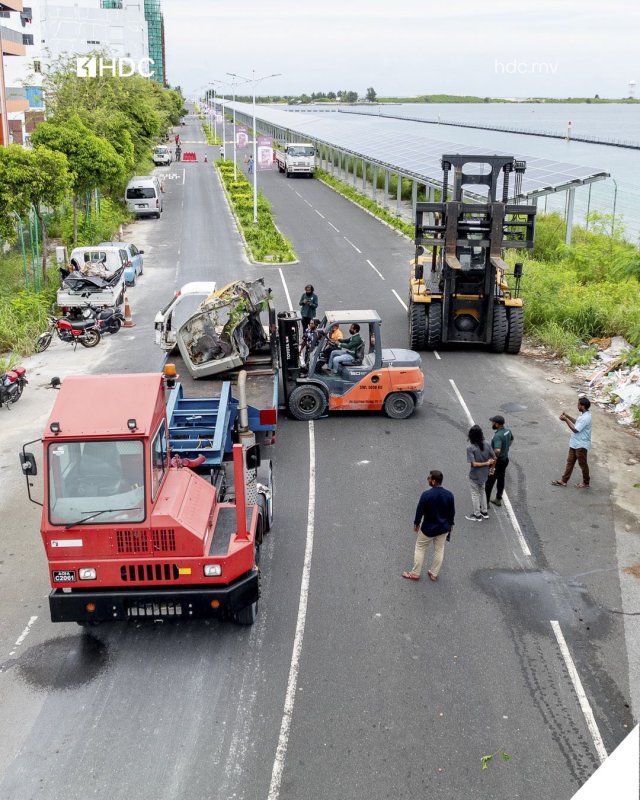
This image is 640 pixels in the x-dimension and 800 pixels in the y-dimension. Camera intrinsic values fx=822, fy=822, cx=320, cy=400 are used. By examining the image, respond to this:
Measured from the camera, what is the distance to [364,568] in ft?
34.6

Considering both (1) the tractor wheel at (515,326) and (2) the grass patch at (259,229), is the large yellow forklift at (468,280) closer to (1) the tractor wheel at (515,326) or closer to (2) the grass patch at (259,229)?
(1) the tractor wheel at (515,326)

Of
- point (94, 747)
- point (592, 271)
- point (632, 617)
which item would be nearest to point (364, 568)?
point (632, 617)

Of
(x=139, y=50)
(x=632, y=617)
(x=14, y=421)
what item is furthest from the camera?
(x=139, y=50)

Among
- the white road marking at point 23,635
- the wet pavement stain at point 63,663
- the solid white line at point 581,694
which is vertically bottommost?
the white road marking at point 23,635

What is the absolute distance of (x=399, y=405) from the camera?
15961mm

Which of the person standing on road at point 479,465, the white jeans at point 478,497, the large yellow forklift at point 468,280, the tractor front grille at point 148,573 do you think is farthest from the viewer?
the large yellow forklift at point 468,280

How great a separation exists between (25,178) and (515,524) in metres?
16.1

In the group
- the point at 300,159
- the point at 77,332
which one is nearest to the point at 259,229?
the point at 77,332

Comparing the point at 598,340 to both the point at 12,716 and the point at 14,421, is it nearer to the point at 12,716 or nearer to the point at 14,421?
the point at 14,421

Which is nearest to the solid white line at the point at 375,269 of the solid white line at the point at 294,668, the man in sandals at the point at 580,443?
the man in sandals at the point at 580,443

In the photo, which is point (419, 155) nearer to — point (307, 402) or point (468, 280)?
point (468, 280)

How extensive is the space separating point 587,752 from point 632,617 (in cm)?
249

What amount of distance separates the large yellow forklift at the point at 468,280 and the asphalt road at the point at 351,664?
634 cm

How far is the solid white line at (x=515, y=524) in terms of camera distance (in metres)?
11.1
